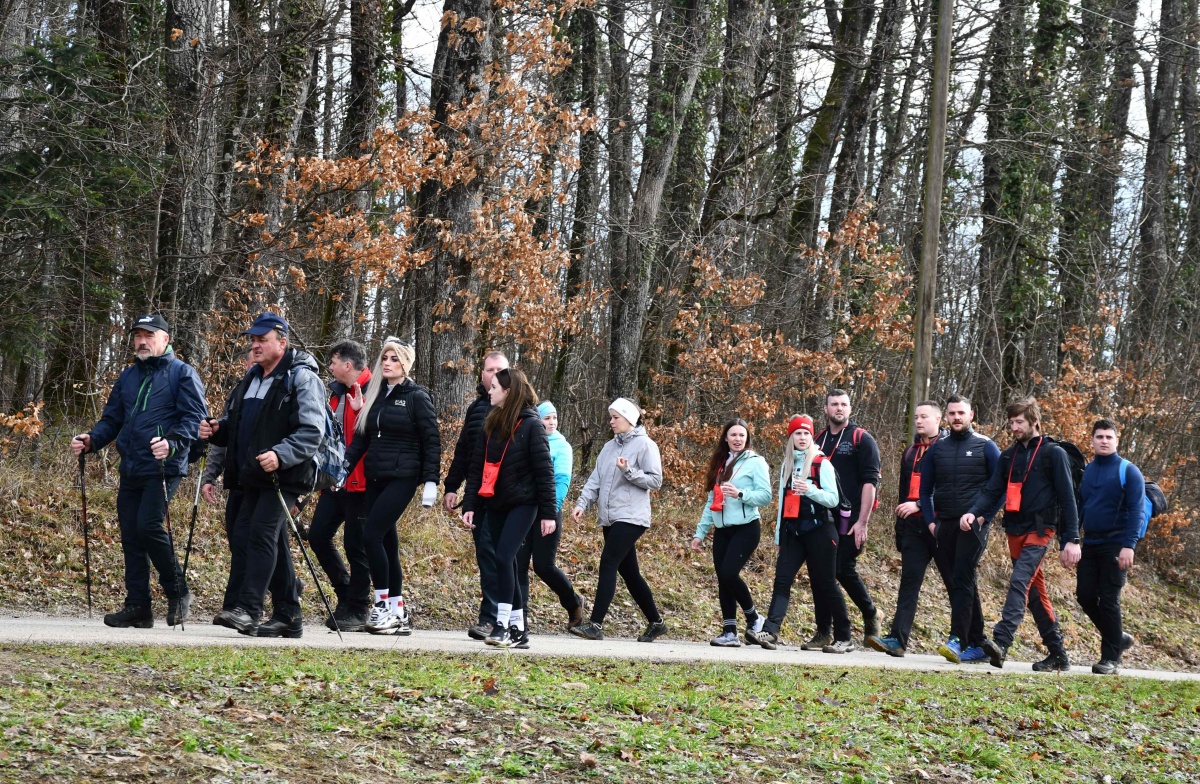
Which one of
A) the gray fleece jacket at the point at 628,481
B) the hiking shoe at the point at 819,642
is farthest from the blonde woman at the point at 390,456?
the hiking shoe at the point at 819,642

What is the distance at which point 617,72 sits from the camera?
22.2 meters

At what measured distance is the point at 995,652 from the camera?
37.0 feet

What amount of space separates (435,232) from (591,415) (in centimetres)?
729

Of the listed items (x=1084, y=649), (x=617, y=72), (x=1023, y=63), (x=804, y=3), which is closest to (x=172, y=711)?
(x=1084, y=649)

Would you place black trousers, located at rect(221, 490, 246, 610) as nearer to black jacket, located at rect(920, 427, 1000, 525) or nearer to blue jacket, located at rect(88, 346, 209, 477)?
blue jacket, located at rect(88, 346, 209, 477)

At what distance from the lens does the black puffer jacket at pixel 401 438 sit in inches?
377

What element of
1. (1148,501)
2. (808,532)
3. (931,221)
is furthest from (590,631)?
(931,221)

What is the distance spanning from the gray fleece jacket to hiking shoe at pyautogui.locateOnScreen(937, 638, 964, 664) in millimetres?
2962

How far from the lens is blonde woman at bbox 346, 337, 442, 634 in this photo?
9.55 meters

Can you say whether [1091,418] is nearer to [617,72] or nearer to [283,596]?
[617,72]

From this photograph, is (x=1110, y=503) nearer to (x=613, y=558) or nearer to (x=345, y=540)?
(x=613, y=558)

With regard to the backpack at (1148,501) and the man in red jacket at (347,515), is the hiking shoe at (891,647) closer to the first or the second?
the backpack at (1148,501)

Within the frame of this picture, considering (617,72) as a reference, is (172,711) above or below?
below

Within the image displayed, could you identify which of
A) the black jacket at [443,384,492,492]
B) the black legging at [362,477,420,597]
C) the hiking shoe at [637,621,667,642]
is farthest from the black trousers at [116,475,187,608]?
the hiking shoe at [637,621,667,642]
